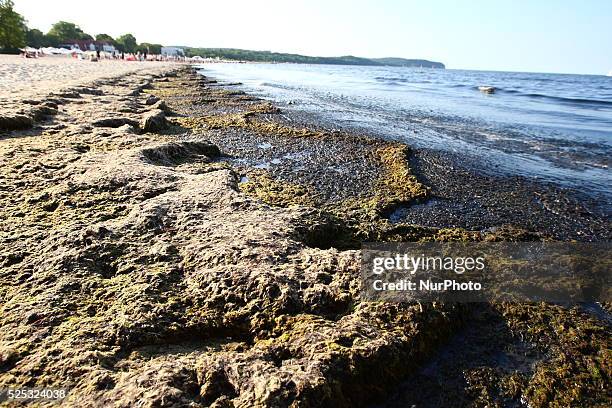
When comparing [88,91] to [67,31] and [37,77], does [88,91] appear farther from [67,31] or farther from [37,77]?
[67,31]

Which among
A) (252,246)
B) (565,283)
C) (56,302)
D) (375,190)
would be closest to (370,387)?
(252,246)

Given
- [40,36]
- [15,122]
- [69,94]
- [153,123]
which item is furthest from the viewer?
[40,36]

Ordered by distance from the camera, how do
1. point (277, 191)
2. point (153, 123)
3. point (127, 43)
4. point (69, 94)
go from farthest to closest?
point (127, 43), point (69, 94), point (153, 123), point (277, 191)

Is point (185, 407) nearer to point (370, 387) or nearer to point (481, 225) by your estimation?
point (370, 387)

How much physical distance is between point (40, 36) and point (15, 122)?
112m

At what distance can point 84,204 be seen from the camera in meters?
4.16

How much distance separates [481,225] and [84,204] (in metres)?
5.02

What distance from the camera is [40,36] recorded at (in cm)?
9306

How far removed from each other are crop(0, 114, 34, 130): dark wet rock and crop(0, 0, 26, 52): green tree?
61.3 meters

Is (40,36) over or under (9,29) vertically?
over

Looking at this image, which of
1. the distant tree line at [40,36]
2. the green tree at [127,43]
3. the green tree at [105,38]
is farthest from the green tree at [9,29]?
the green tree at [127,43]

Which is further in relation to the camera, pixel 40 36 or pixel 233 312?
pixel 40 36

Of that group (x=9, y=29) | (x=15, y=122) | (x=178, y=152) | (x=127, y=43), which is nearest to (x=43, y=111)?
(x=15, y=122)

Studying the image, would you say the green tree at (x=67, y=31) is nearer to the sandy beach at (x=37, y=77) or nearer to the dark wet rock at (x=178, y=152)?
the sandy beach at (x=37, y=77)
